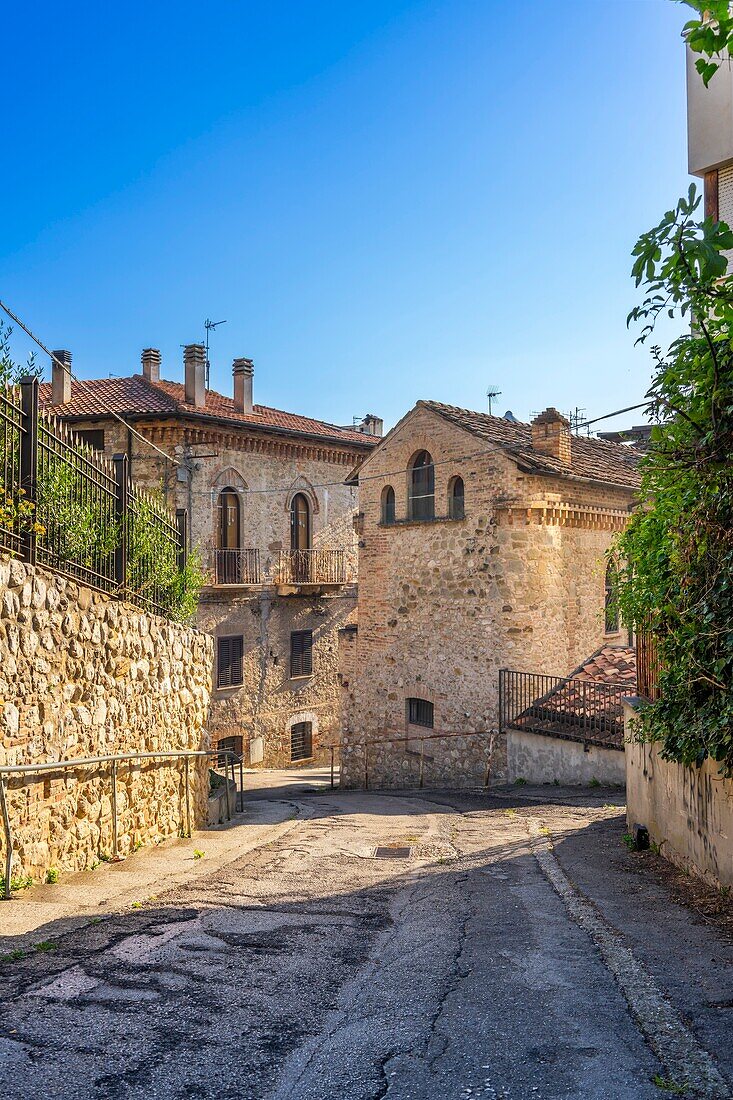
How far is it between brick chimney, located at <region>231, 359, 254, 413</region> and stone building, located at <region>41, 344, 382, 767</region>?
0.04 meters

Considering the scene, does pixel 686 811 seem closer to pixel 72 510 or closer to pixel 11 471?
pixel 72 510

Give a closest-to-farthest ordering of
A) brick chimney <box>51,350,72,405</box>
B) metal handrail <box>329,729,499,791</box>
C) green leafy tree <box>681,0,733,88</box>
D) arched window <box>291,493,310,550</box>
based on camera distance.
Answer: green leafy tree <box>681,0,733,88</box> < metal handrail <box>329,729,499,791</box> < brick chimney <box>51,350,72,405</box> < arched window <box>291,493,310,550</box>

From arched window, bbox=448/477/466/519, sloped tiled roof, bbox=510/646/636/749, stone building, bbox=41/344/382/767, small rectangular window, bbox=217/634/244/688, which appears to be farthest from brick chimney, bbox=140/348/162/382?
sloped tiled roof, bbox=510/646/636/749

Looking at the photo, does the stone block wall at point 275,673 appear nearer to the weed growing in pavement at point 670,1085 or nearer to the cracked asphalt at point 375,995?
the cracked asphalt at point 375,995

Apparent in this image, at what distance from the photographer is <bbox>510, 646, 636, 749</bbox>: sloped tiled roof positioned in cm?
1434

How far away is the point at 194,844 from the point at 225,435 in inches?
692

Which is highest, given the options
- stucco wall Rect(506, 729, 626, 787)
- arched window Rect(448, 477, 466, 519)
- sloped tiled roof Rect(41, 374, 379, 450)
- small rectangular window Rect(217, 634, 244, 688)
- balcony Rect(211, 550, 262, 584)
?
sloped tiled roof Rect(41, 374, 379, 450)

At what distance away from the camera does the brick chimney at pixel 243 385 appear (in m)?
27.3

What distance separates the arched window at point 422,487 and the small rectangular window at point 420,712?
4.17 metres

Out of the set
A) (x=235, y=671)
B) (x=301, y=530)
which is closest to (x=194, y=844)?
(x=235, y=671)

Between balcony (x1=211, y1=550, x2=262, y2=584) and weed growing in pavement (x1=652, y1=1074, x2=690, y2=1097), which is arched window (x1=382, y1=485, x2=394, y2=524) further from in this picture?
weed growing in pavement (x1=652, y1=1074, x2=690, y2=1097)

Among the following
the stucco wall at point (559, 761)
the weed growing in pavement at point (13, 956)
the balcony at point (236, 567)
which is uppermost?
the balcony at point (236, 567)

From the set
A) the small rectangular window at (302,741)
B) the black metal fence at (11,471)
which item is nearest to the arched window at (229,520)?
the small rectangular window at (302,741)

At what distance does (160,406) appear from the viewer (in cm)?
2414
